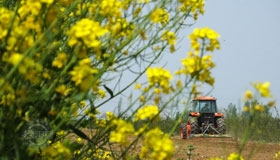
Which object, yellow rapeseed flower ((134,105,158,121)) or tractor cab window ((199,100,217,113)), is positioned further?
tractor cab window ((199,100,217,113))

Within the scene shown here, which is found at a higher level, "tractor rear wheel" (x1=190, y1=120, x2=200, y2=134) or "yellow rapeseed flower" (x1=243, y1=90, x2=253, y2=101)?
"tractor rear wheel" (x1=190, y1=120, x2=200, y2=134)

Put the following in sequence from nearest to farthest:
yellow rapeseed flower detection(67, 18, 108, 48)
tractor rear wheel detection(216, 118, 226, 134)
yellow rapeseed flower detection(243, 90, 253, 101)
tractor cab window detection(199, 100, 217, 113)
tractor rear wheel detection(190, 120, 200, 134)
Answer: yellow rapeseed flower detection(67, 18, 108, 48) < yellow rapeseed flower detection(243, 90, 253, 101) < tractor rear wheel detection(216, 118, 226, 134) < tractor rear wheel detection(190, 120, 200, 134) < tractor cab window detection(199, 100, 217, 113)

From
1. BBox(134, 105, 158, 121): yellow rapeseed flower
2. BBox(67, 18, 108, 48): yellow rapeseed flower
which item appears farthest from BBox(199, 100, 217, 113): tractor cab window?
BBox(67, 18, 108, 48): yellow rapeseed flower

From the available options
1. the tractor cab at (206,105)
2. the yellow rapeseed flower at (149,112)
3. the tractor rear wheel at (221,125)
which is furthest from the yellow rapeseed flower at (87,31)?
the tractor cab at (206,105)

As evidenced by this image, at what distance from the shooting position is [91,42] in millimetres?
1420

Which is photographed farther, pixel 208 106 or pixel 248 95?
pixel 208 106

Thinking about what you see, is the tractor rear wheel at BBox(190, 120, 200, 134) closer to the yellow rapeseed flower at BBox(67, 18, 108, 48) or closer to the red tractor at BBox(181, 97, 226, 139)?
the red tractor at BBox(181, 97, 226, 139)

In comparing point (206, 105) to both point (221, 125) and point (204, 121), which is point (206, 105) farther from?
point (221, 125)

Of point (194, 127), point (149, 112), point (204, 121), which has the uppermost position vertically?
point (204, 121)

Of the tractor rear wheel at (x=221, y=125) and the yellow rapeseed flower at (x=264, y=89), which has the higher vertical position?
the tractor rear wheel at (x=221, y=125)

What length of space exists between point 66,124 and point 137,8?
86 centimetres

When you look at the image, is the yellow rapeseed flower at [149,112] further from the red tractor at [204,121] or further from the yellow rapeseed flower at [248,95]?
the red tractor at [204,121]

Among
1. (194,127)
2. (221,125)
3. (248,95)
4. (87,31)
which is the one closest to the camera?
(87,31)

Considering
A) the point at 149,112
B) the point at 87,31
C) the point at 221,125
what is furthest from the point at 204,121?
the point at 87,31
